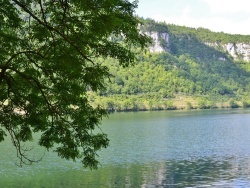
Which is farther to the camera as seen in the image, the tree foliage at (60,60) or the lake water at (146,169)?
the lake water at (146,169)

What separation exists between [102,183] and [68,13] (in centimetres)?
2105

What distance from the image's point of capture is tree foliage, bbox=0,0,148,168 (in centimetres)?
694

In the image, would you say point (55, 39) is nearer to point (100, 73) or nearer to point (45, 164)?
point (100, 73)

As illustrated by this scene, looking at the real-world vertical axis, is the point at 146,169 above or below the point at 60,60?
below

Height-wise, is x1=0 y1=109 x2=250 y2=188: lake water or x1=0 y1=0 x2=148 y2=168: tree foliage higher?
x1=0 y1=0 x2=148 y2=168: tree foliage

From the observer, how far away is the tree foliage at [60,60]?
6.94m

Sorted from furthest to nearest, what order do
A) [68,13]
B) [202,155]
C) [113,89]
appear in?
[113,89] → [202,155] → [68,13]

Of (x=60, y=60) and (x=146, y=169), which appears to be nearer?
(x=60, y=60)

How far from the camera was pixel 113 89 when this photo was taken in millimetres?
187125

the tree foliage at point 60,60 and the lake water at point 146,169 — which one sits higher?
the tree foliage at point 60,60

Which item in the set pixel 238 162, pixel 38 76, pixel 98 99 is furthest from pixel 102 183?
pixel 98 99

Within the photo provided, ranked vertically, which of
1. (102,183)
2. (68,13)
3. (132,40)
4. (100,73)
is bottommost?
(102,183)

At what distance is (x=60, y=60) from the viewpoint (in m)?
7.27

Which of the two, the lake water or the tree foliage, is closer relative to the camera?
the tree foliage
